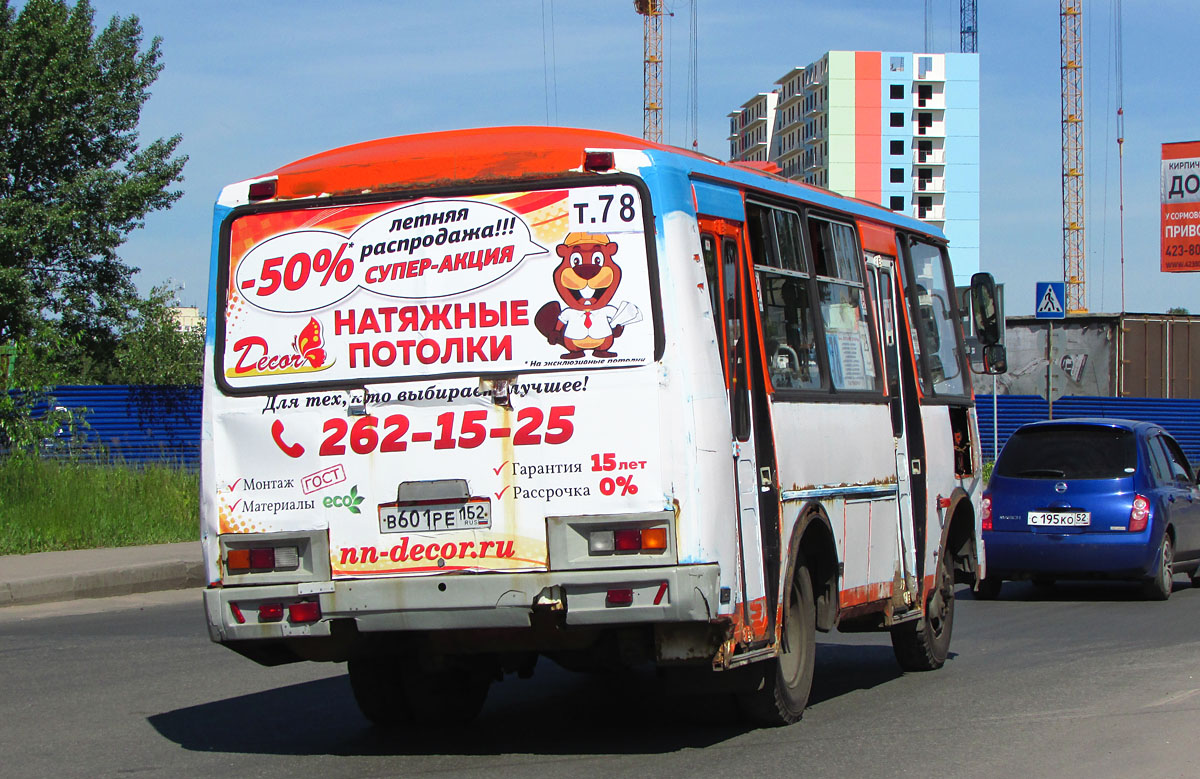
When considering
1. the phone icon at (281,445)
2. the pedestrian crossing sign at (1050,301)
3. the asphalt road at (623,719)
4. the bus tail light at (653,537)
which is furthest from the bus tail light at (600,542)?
the pedestrian crossing sign at (1050,301)

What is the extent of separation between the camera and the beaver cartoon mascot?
6449 mm

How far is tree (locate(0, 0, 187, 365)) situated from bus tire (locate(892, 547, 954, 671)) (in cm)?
2957

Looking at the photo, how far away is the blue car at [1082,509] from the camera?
14250 mm

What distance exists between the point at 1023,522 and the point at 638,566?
9.05 meters

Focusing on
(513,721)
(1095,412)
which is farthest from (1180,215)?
(513,721)

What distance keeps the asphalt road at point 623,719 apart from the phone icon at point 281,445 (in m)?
1.38

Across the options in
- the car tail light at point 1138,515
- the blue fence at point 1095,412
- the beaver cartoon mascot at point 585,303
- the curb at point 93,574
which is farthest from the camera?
the blue fence at point 1095,412

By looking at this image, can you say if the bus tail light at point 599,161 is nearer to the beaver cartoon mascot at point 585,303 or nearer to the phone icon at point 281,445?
the beaver cartoon mascot at point 585,303

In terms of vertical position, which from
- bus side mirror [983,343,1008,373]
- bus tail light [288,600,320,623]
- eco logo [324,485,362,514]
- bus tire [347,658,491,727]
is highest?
bus side mirror [983,343,1008,373]

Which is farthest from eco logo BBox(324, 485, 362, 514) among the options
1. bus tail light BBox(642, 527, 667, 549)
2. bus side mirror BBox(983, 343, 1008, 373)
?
bus side mirror BBox(983, 343, 1008, 373)

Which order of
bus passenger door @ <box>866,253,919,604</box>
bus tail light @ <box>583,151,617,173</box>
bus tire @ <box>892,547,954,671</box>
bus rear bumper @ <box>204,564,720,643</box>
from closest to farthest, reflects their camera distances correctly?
bus rear bumper @ <box>204,564,720,643</box> → bus tail light @ <box>583,151,617,173</box> → bus passenger door @ <box>866,253,919,604</box> → bus tire @ <box>892,547,954,671</box>

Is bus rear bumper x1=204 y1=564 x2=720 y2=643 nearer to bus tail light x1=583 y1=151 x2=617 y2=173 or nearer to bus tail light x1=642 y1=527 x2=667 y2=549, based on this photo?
bus tail light x1=642 y1=527 x2=667 y2=549

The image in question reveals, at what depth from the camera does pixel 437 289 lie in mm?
6695

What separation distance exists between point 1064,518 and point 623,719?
25.0 ft
